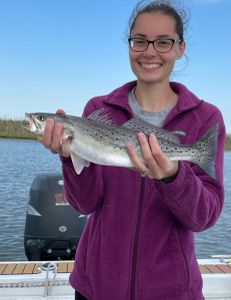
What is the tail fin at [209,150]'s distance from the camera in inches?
105

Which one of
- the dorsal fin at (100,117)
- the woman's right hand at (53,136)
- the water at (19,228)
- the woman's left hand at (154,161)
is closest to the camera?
the woman's left hand at (154,161)

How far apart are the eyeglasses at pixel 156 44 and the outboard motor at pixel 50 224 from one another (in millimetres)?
3982

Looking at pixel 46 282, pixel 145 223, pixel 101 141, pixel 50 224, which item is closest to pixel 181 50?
pixel 101 141

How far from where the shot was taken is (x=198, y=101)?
2951 mm

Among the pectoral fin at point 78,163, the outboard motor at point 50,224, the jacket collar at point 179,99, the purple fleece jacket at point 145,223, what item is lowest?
the outboard motor at point 50,224

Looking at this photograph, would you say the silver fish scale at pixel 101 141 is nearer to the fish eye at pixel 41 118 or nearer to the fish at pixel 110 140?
the fish at pixel 110 140

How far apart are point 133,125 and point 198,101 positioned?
55 cm

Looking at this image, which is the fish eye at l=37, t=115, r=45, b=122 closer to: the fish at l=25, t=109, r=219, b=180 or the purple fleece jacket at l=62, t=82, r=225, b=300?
the fish at l=25, t=109, r=219, b=180

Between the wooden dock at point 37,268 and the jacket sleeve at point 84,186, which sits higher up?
the jacket sleeve at point 84,186

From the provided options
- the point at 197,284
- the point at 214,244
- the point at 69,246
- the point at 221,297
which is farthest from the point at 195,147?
the point at 214,244

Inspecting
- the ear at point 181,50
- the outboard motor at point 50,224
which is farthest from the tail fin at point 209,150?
the outboard motor at point 50,224

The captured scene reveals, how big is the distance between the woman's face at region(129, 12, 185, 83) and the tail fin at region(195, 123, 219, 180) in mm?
499

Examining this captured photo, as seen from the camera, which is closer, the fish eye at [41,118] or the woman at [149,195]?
the woman at [149,195]

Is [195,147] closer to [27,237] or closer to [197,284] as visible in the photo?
[197,284]
